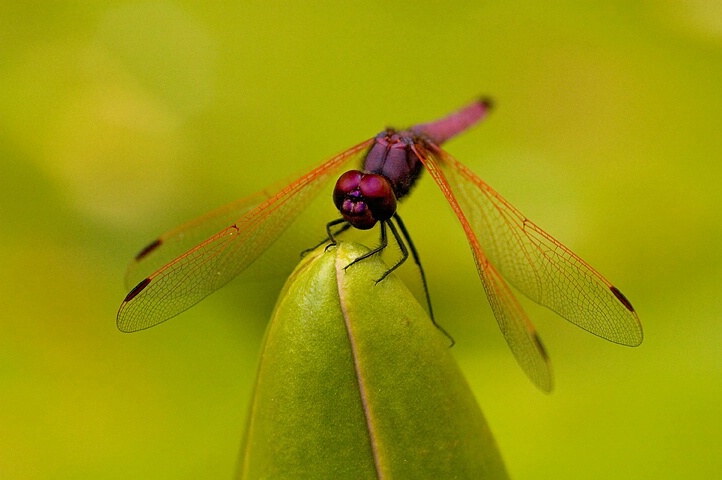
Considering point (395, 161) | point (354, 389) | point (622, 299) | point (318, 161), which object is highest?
point (318, 161)

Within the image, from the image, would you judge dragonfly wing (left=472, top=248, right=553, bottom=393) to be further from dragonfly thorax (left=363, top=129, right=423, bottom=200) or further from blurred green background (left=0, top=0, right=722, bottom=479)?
blurred green background (left=0, top=0, right=722, bottom=479)

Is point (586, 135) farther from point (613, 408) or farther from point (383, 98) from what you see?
point (613, 408)

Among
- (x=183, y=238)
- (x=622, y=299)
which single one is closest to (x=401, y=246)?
(x=622, y=299)

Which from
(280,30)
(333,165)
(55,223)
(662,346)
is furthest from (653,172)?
(55,223)

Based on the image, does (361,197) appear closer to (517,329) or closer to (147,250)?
(517,329)

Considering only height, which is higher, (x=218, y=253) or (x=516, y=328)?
(x=218, y=253)

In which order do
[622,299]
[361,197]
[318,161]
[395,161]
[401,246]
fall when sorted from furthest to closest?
[318,161] < [395,161] < [401,246] < [361,197] < [622,299]

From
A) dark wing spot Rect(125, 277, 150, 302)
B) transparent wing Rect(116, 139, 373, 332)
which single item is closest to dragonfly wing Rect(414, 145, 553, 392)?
transparent wing Rect(116, 139, 373, 332)

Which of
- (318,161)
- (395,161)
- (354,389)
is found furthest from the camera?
(318,161)
